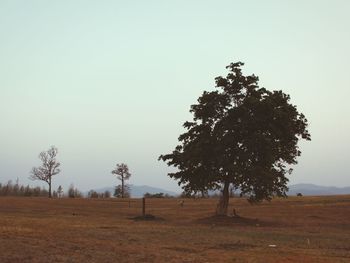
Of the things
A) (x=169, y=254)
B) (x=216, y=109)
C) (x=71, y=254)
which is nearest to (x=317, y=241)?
(x=169, y=254)

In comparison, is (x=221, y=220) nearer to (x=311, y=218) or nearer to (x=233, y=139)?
(x=233, y=139)

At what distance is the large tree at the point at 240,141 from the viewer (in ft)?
139

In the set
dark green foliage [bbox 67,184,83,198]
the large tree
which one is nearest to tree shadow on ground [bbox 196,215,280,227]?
the large tree

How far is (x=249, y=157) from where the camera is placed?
140 feet

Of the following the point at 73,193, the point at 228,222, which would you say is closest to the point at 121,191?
the point at 73,193

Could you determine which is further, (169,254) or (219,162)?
(219,162)

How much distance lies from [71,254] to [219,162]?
81.5 feet

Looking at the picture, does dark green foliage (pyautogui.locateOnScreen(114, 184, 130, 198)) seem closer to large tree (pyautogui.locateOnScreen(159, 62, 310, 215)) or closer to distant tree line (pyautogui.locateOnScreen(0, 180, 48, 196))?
distant tree line (pyautogui.locateOnScreen(0, 180, 48, 196))

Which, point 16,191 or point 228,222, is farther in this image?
point 16,191

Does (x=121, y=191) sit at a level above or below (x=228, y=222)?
above

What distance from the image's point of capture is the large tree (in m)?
42.5

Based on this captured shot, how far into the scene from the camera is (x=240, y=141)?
4394cm

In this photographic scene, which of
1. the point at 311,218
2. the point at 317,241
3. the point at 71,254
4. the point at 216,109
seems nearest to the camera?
the point at 71,254

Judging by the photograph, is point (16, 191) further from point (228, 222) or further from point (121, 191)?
point (228, 222)
